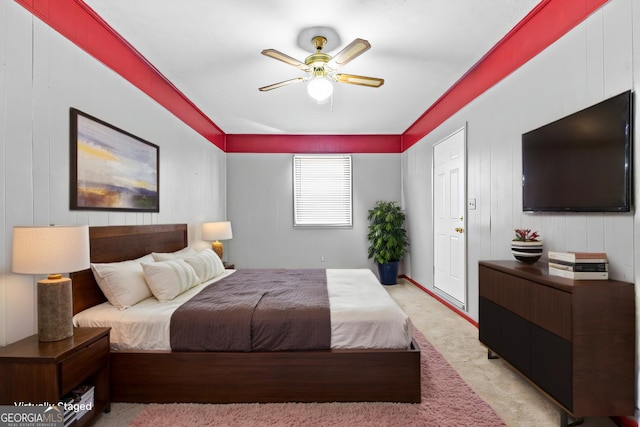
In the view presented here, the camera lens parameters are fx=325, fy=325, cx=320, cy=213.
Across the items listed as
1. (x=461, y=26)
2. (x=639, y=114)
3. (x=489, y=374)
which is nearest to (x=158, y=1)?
(x=461, y=26)

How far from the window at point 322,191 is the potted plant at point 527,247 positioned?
12.1ft

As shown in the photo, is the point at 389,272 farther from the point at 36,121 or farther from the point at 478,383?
the point at 36,121

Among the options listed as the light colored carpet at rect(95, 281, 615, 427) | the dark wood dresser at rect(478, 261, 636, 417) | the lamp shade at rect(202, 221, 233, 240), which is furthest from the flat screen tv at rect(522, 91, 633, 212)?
the lamp shade at rect(202, 221, 233, 240)

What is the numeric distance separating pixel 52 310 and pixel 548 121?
3373 millimetres

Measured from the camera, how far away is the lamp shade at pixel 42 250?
1.64m

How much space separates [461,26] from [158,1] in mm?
2300

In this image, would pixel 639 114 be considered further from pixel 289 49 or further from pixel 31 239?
pixel 31 239

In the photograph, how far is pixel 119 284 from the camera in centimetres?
232

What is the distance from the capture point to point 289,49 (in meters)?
2.95

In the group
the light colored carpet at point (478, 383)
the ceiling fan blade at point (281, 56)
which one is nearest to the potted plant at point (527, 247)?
the light colored carpet at point (478, 383)

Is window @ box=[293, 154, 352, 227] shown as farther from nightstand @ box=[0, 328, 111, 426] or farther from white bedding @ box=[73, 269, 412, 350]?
nightstand @ box=[0, 328, 111, 426]

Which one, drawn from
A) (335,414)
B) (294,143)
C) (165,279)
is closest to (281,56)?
(165,279)

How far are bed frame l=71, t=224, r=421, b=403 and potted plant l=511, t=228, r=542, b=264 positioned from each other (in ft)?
3.48

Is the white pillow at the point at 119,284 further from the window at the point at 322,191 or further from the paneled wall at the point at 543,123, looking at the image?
the window at the point at 322,191
